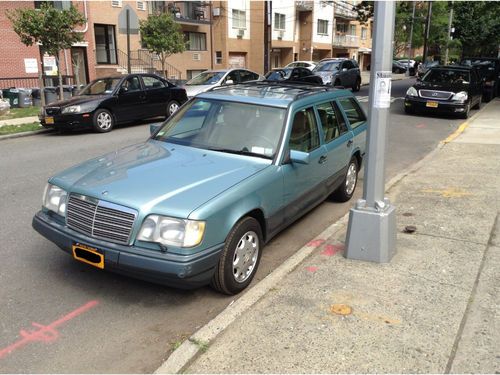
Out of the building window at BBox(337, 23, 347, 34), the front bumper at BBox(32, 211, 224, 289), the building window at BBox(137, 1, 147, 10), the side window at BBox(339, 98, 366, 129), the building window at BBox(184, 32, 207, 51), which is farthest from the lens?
the building window at BBox(337, 23, 347, 34)

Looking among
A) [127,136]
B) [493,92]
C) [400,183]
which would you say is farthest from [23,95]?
[493,92]

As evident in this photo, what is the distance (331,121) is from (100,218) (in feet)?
10.5

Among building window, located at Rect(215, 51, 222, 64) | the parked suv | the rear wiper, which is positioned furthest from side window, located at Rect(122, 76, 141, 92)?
building window, located at Rect(215, 51, 222, 64)

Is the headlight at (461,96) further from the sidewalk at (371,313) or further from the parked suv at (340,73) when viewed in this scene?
the sidewalk at (371,313)

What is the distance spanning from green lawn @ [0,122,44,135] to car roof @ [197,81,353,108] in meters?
8.93

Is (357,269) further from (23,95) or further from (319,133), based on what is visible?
(23,95)

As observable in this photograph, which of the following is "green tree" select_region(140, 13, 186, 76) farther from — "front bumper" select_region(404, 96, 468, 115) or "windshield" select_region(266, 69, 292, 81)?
"front bumper" select_region(404, 96, 468, 115)

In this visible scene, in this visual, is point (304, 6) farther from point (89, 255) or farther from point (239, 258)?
point (89, 255)

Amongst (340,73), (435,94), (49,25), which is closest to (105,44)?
(340,73)

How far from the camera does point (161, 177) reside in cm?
391

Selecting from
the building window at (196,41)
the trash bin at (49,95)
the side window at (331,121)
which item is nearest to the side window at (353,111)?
the side window at (331,121)

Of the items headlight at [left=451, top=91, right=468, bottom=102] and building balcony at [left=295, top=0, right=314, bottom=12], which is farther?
building balcony at [left=295, top=0, right=314, bottom=12]

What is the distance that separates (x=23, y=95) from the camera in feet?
57.4

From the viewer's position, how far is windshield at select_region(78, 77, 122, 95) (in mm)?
13117
